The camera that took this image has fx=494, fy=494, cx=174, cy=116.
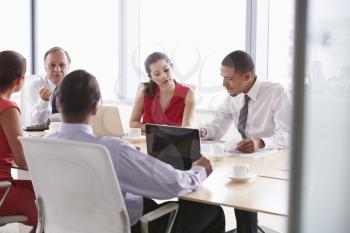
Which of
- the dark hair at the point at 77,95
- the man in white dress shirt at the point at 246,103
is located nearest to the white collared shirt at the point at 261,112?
the man in white dress shirt at the point at 246,103

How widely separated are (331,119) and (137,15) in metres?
5.16

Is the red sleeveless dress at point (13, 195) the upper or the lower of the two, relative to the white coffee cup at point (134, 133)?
lower

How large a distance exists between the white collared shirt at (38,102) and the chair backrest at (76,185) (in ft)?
5.88

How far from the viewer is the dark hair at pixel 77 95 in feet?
6.33

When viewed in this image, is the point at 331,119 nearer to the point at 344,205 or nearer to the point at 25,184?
the point at 344,205

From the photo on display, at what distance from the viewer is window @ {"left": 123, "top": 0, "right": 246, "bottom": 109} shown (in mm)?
4992

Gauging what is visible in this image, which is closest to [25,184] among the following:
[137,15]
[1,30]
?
[137,15]

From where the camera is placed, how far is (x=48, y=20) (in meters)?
6.71

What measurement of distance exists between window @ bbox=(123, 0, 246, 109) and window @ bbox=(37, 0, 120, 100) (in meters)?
0.22

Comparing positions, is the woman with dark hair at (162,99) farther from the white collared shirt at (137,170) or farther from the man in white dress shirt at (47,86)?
the white collared shirt at (137,170)

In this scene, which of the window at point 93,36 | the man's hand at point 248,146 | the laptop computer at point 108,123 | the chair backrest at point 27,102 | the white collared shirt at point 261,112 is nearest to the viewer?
the man's hand at point 248,146

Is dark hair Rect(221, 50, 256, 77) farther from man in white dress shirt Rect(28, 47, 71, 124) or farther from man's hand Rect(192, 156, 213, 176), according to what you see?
man in white dress shirt Rect(28, 47, 71, 124)

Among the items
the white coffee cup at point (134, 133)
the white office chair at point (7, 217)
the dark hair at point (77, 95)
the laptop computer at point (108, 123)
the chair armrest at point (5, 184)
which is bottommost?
the white office chair at point (7, 217)

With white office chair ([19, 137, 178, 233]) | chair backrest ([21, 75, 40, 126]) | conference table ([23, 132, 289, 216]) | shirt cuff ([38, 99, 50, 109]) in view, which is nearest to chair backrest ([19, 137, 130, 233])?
white office chair ([19, 137, 178, 233])
